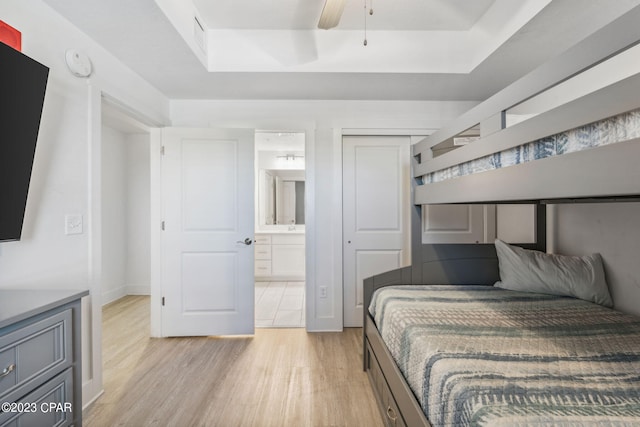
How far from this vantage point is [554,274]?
213cm

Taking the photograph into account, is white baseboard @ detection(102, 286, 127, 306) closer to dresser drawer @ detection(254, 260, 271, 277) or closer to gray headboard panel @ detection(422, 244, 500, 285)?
dresser drawer @ detection(254, 260, 271, 277)

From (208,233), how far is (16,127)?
1.76 metres

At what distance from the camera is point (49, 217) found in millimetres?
1684

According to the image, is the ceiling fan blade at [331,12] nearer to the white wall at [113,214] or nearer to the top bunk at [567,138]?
the top bunk at [567,138]

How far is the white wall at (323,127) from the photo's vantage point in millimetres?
Answer: 3113

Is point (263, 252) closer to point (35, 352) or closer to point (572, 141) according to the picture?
point (35, 352)

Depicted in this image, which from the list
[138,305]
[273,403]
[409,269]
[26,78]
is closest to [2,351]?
[26,78]

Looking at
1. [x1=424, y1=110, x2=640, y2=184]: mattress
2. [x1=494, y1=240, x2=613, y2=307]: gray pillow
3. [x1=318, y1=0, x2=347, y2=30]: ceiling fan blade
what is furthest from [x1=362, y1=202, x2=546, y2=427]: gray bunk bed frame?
[x1=318, y1=0, x2=347, y2=30]: ceiling fan blade

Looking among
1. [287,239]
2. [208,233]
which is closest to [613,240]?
[208,233]

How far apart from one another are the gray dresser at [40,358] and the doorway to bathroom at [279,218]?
9.45ft

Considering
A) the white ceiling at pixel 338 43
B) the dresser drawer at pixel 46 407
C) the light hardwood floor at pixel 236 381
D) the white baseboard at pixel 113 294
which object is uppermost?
the white ceiling at pixel 338 43

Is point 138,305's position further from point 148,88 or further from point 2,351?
point 2,351

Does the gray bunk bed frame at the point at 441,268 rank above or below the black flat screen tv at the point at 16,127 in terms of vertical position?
below

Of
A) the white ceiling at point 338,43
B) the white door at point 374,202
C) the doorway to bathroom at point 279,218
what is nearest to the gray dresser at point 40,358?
the white ceiling at point 338,43
